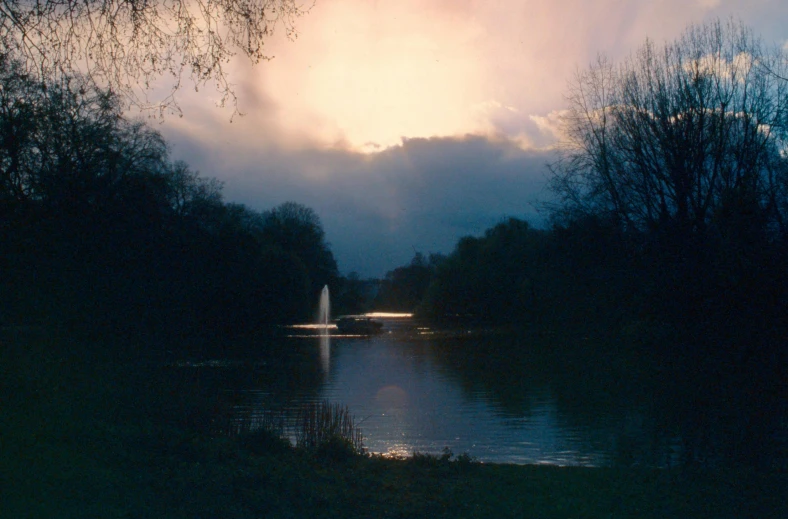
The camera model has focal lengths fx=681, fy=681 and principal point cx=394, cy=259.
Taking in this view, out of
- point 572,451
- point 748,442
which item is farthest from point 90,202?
point 748,442

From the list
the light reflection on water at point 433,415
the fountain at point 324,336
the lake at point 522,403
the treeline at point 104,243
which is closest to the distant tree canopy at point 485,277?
the fountain at point 324,336

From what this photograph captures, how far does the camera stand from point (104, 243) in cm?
3055

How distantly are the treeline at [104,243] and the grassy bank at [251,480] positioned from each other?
145 inches

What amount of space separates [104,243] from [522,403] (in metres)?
21.3

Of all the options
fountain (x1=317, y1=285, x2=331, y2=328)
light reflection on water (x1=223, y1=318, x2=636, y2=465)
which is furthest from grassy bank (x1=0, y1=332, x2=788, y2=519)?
fountain (x1=317, y1=285, x2=331, y2=328)

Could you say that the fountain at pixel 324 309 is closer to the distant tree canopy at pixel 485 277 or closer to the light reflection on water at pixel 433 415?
the distant tree canopy at pixel 485 277

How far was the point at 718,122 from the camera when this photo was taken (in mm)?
27500

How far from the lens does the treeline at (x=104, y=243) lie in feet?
71.1

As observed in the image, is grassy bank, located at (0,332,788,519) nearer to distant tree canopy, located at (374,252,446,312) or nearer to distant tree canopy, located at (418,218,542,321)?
distant tree canopy, located at (418,218,542,321)

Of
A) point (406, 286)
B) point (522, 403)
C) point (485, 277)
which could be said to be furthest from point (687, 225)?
point (406, 286)

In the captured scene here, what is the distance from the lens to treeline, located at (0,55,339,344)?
21656 mm

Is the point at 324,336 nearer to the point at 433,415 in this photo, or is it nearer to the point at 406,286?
the point at 433,415

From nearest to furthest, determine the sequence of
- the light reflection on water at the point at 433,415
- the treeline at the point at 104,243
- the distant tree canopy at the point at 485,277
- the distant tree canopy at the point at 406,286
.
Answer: the light reflection on water at the point at 433,415 → the treeline at the point at 104,243 → the distant tree canopy at the point at 485,277 → the distant tree canopy at the point at 406,286

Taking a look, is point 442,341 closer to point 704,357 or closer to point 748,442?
point 704,357
